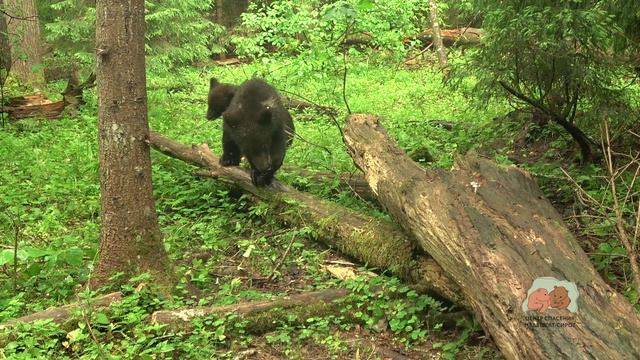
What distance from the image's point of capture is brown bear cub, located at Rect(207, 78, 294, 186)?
280 inches

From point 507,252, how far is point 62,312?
134 inches

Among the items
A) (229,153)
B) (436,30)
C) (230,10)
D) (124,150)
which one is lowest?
(229,153)

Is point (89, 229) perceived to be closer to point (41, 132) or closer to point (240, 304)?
point (240, 304)

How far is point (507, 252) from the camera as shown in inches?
153

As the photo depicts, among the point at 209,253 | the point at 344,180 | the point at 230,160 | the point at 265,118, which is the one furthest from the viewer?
the point at 230,160

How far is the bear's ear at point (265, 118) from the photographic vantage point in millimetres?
6996

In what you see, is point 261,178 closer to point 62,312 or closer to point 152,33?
point 62,312

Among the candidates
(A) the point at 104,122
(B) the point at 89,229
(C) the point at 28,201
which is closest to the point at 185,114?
(C) the point at 28,201

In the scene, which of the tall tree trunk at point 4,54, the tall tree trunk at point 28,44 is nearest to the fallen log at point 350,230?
the tall tree trunk at point 4,54

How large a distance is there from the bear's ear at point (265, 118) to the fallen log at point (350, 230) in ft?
2.49

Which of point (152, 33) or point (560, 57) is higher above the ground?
point (560, 57)

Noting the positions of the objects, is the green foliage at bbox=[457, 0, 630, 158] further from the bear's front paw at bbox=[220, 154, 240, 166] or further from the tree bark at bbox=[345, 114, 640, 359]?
the bear's front paw at bbox=[220, 154, 240, 166]

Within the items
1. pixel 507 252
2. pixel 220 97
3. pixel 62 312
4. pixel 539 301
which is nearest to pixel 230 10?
pixel 220 97

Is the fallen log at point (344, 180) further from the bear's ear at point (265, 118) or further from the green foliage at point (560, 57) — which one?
the green foliage at point (560, 57)
